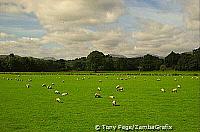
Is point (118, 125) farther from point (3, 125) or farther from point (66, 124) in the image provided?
point (3, 125)

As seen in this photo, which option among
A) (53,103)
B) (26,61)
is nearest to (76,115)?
(53,103)

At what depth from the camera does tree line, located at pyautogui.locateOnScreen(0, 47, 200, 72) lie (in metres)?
102

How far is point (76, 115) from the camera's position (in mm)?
14078

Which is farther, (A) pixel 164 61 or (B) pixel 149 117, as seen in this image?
(A) pixel 164 61

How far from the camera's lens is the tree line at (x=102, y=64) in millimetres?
102231

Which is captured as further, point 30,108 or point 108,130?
point 30,108

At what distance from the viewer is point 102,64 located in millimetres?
116812

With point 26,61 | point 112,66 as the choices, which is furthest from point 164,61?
point 26,61

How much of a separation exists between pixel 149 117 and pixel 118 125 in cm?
222

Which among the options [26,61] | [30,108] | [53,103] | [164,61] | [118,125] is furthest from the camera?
[164,61]

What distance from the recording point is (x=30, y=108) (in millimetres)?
16109

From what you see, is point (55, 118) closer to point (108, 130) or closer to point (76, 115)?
point (76, 115)

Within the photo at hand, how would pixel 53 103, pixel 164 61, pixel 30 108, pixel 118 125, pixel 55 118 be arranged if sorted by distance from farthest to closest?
pixel 164 61
pixel 53 103
pixel 30 108
pixel 55 118
pixel 118 125

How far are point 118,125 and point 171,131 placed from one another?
208cm
